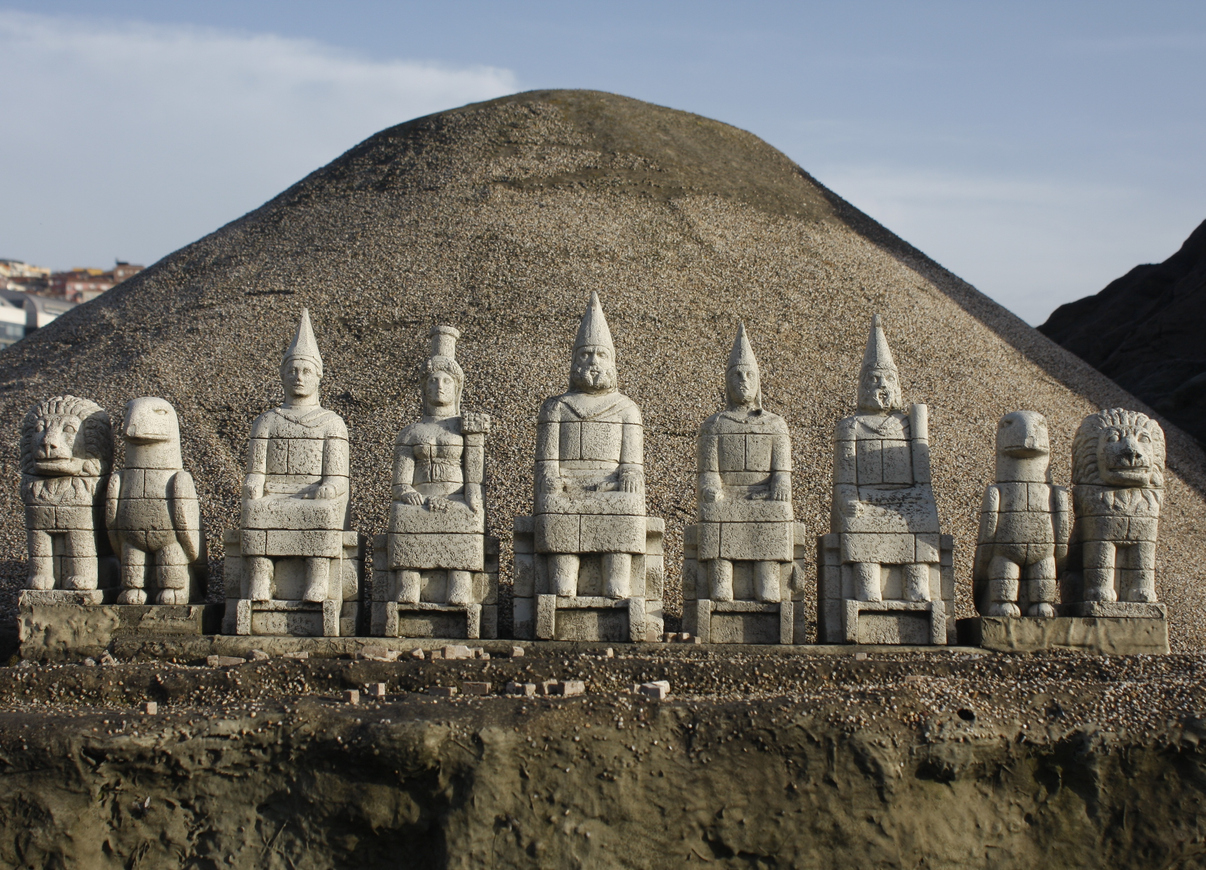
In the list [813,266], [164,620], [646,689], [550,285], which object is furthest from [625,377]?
[646,689]

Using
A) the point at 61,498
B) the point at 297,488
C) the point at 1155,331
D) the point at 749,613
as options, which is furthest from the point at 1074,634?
the point at 1155,331

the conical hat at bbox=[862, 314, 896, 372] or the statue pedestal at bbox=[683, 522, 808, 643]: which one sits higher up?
the conical hat at bbox=[862, 314, 896, 372]

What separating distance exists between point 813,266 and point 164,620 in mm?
16138

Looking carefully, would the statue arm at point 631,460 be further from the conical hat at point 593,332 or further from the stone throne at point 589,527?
the conical hat at point 593,332

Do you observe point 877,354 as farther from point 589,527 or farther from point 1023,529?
point 589,527

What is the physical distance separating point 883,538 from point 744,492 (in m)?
1.29

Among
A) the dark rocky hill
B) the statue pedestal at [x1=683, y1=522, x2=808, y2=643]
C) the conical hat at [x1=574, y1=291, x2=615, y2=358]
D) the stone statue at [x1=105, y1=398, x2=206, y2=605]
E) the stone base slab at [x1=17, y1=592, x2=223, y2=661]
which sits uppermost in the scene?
the dark rocky hill

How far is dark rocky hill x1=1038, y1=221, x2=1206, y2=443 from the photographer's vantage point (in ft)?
79.6

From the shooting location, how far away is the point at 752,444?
10.8 m

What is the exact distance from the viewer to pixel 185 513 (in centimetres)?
1114

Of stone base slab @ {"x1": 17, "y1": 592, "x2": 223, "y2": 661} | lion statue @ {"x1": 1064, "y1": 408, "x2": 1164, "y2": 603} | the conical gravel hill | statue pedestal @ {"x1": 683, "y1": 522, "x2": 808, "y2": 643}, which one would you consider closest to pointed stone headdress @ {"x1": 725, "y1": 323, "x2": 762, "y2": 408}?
statue pedestal @ {"x1": 683, "y1": 522, "x2": 808, "y2": 643}

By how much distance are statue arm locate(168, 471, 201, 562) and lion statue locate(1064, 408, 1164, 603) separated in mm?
8218

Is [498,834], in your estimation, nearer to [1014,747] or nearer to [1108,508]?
[1014,747]

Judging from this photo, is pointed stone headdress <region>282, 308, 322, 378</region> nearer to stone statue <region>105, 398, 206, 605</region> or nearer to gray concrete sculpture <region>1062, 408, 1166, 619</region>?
stone statue <region>105, 398, 206, 605</region>
